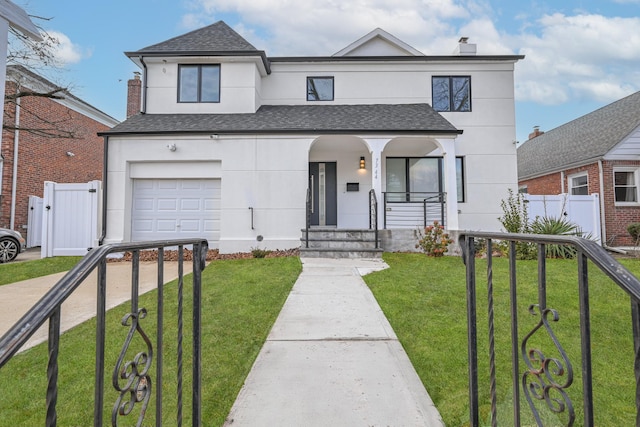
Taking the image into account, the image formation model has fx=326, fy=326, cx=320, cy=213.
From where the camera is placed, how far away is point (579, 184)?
12930 mm

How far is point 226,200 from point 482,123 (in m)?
8.64

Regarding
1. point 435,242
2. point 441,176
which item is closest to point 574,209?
point 441,176

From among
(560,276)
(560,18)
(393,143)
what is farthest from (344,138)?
(560,18)

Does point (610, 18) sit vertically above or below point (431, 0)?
above

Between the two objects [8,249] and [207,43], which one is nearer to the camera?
Answer: [8,249]

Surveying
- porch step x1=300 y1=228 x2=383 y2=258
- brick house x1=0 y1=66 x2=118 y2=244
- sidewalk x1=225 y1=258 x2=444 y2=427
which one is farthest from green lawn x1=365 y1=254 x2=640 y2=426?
brick house x1=0 y1=66 x2=118 y2=244

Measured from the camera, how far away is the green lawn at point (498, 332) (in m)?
2.25

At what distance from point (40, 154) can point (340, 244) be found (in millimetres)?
12442

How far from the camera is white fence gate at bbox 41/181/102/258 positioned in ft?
29.8

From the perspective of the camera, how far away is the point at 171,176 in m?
9.31

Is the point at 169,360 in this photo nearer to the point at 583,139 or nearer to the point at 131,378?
the point at 131,378

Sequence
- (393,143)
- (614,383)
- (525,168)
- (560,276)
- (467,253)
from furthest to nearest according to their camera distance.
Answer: (525,168) → (393,143) → (560,276) → (614,383) → (467,253)

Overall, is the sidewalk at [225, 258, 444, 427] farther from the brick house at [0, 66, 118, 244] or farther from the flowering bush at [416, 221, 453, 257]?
the brick house at [0, 66, 118, 244]

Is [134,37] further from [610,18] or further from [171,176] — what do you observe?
[610,18]
